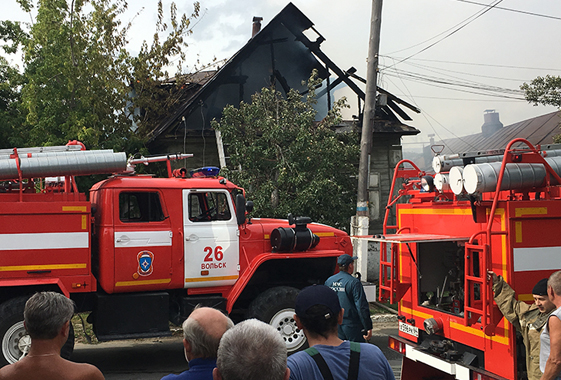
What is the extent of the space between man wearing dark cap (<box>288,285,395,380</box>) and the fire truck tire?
5014mm

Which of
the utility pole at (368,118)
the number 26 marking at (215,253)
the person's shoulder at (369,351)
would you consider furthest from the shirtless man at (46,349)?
the utility pole at (368,118)

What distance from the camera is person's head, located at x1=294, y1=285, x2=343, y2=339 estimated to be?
8.99 ft

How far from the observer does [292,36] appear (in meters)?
16.9

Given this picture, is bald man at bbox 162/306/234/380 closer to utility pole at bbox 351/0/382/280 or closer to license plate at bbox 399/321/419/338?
license plate at bbox 399/321/419/338

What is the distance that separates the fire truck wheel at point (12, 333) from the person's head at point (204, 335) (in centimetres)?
477

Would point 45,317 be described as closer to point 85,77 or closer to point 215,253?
point 215,253

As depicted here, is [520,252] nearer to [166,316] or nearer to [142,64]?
[166,316]

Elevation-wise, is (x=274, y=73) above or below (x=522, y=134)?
above

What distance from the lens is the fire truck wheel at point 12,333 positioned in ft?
21.1

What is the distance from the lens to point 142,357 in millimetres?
8375

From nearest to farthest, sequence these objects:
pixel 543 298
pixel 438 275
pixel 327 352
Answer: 1. pixel 327 352
2. pixel 543 298
3. pixel 438 275

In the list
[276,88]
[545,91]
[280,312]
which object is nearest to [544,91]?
[545,91]

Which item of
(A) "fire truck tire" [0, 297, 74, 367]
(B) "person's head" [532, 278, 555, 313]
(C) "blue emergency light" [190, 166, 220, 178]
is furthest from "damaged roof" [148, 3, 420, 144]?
(B) "person's head" [532, 278, 555, 313]

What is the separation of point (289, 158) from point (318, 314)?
9.12 metres
